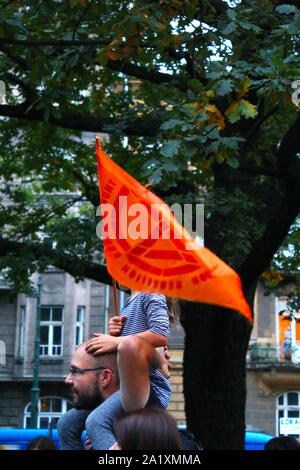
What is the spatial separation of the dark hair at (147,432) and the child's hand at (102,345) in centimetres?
104

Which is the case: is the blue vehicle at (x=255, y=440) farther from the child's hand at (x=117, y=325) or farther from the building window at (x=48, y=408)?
the building window at (x=48, y=408)

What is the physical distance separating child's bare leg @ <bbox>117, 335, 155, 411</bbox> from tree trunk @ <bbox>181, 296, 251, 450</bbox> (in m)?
8.19

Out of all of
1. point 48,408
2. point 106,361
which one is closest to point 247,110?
point 106,361

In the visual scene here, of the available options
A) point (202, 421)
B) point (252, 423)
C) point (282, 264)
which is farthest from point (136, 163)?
point (252, 423)

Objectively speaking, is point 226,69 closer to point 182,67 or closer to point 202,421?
point 182,67

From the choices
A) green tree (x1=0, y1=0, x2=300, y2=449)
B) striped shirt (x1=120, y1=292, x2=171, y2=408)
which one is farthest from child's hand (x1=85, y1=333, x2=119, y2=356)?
green tree (x1=0, y1=0, x2=300, y2=449)

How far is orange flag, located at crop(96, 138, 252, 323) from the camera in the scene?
400 centimetres

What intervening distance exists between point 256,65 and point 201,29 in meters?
1.14

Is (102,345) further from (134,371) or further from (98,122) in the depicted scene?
(98,122)

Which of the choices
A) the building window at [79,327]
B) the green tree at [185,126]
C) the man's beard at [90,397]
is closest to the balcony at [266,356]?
the building window at [79,327]

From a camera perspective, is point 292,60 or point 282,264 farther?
point 282,264

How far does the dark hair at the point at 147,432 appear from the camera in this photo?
128 inches

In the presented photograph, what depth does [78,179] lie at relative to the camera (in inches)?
606

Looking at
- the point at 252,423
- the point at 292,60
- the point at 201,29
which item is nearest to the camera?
the point at 292,60
